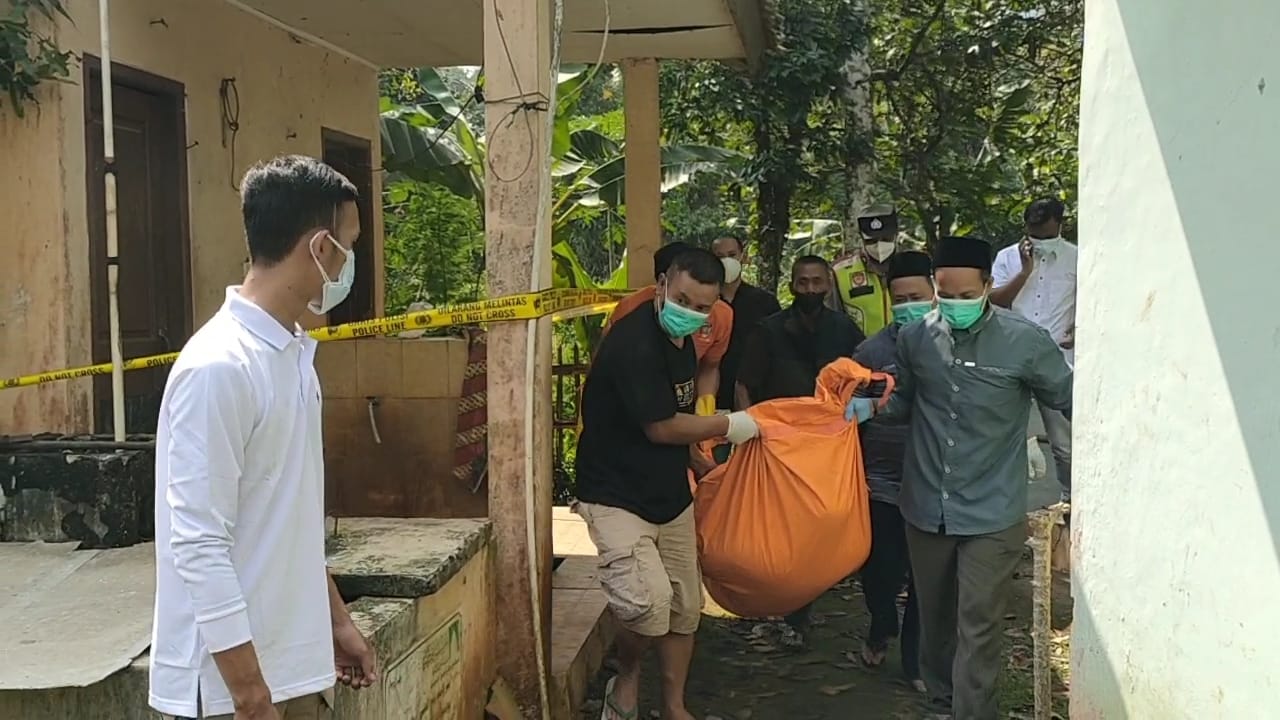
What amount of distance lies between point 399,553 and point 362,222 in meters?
4.84

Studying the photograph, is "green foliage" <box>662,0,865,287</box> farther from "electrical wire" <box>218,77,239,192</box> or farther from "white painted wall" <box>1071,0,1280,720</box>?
"white painted wall" <box>1071,0,1280,720</box>

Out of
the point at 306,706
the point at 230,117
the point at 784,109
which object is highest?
the point at 784,109

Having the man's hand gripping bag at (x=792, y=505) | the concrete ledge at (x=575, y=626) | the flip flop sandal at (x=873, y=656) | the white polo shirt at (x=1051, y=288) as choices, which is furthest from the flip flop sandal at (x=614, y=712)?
the white polo shirt at (x=1051, y=288)

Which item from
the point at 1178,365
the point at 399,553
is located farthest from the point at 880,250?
the point at 399,553

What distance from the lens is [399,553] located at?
10.7 ft

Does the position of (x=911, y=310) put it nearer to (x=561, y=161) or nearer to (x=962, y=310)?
(x=962, y=310)

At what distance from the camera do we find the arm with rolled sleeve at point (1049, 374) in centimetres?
385

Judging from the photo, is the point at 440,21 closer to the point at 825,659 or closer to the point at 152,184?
the point at 152,184

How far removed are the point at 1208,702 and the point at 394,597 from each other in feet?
7.05

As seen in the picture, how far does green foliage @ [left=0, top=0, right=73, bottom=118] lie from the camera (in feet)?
13.2

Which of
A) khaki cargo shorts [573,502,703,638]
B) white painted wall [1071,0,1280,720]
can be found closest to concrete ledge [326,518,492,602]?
khaki cargo shorts [573,502,703,638]

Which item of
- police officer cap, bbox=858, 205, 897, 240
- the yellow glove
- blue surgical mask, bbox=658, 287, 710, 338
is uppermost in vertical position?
police officer cap, bbox=858, 205, 897, 240

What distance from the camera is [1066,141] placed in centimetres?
1044

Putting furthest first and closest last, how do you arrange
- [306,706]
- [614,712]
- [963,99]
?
[963,99], [614,712], [306,706]
